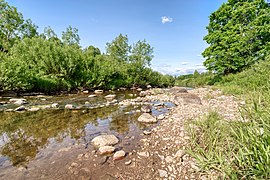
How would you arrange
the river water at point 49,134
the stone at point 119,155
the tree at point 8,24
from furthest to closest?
the tree at point 8,24
the river water at point 49,134
the stone at point 119,155

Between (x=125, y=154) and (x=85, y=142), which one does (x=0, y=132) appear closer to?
(x=85, y=142)

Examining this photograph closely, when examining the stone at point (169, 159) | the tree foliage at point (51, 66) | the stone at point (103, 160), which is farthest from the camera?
the tree foliage at point (51, 66)

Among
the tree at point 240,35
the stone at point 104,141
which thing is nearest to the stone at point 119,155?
the stone at point 104,141

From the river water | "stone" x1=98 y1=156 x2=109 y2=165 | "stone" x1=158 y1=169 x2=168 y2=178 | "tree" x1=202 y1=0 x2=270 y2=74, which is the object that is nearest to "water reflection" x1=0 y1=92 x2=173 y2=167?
the river water

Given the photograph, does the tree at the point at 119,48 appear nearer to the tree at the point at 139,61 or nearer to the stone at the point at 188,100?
the tree at the point at 139,61

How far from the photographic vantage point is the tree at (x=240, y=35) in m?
13.4

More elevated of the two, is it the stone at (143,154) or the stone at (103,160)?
the stone at (143,154)

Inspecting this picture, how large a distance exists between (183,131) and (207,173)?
1760 mm

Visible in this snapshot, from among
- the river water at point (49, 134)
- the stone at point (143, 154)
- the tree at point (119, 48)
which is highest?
the tree at point (119, 48)

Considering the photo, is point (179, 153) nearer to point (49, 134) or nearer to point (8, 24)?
point (49, 134)

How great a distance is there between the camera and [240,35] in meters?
13.9

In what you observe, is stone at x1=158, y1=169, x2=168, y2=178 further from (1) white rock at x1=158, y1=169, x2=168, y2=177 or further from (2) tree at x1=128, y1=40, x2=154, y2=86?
(2) tree at x1=128, y1=40, x2=154, y2=86

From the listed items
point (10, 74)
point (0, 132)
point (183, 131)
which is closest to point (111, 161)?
point (183, 131)

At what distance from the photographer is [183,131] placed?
4105mm
